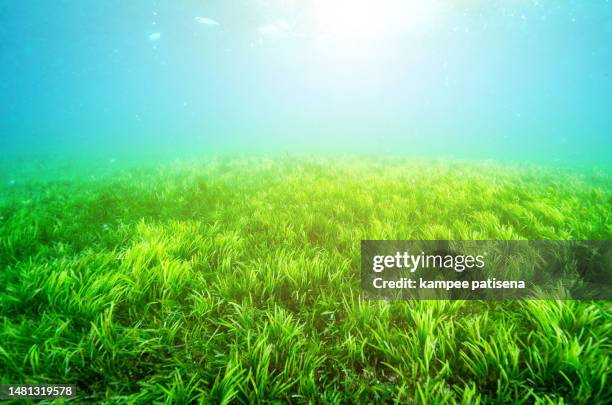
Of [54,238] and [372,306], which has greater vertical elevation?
[54,238]

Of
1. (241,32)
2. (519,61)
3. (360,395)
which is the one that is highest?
(519,61)

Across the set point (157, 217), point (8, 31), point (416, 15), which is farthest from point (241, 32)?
point (157, 217)

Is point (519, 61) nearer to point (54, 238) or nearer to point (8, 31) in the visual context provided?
point (54, 238)

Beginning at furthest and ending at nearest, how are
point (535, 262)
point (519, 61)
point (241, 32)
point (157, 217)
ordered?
point (519, 61)
point (241, 32)
point (157, 217)
point (535, 262)

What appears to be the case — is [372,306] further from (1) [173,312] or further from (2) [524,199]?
(2) [524,199]

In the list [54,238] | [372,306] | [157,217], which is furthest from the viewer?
[157,217]

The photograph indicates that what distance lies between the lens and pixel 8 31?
37.3m

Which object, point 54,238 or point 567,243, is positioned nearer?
point 567,243

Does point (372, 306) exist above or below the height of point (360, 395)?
above

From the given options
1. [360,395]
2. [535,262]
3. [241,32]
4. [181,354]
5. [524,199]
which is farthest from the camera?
[241,32]

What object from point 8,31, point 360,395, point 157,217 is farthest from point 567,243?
point 8,31

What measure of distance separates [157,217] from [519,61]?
408 feet

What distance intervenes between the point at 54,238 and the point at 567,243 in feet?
19.2

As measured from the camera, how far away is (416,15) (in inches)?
1615
